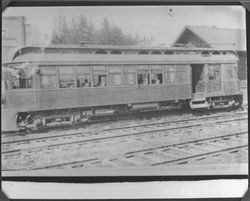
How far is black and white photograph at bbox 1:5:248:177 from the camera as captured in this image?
0.88 metres

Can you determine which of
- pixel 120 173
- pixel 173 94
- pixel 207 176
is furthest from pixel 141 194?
pixel 173 94

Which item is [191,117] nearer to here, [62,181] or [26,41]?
[62,181]

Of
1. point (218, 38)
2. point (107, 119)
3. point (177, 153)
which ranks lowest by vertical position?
point (177, 153)

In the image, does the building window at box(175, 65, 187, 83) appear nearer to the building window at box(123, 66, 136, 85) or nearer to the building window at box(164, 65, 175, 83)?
the building window at box(164, 65, 175, 83)

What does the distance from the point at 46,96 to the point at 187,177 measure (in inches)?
18.9

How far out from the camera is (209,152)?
35.6 inches

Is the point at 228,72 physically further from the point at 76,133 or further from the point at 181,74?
the point at 76,133

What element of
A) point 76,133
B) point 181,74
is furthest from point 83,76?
point 181,74

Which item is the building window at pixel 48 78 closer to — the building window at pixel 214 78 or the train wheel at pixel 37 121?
the train wheel at pixel 37 121

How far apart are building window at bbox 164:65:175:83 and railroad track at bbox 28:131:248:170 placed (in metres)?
0.19

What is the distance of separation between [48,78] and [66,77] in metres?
0.05

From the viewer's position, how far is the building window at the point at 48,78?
89cm

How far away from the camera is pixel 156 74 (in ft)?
3.02

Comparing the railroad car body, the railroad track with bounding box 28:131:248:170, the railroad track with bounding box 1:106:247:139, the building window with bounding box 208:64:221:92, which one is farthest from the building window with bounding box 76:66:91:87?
the building window with bounding box 208:64:221:92
